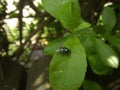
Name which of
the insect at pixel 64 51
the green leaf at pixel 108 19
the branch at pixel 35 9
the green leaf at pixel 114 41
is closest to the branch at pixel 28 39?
the branch at pixel 35 9

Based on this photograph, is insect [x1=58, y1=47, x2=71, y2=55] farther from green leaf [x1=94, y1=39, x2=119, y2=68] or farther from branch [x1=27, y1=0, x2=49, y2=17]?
branch [x1=27, y1=0, x2=49, y2=17]

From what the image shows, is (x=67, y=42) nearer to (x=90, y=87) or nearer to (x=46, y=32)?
(x=90, y=87)

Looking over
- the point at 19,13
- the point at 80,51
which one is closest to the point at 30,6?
the point at 19,13

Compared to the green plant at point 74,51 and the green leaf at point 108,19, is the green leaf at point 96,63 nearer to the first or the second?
the green plant at point 74,51

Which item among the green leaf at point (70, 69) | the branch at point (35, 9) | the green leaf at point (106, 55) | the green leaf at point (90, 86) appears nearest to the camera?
the green leaf at point (70, 69)

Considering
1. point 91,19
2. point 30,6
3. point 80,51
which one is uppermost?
point 80,51

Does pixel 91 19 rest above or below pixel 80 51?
below

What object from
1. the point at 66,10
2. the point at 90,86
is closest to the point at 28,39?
the point at 90,86
